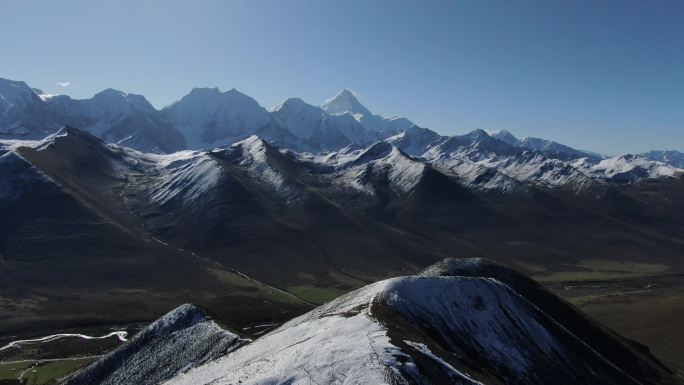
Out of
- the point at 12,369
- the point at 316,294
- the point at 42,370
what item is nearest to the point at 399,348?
the point at 42,370

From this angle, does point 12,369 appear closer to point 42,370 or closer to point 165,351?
point 42,370

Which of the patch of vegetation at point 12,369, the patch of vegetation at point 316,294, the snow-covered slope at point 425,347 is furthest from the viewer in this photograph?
the patch of vegetation at point 316,294

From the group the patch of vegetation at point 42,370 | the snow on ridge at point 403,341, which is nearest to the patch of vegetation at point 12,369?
the patch of vegetation at point 42,370

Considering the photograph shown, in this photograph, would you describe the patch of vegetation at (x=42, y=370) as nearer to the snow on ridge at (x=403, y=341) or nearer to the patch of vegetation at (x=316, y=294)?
the snow on ridge at (x=403, y=341)

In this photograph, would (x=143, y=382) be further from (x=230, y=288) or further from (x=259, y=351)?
(x=230, y=288)

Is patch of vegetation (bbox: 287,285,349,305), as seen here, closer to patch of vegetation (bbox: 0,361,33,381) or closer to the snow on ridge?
patch of vegetation (bbox: 0,361,33,381)
